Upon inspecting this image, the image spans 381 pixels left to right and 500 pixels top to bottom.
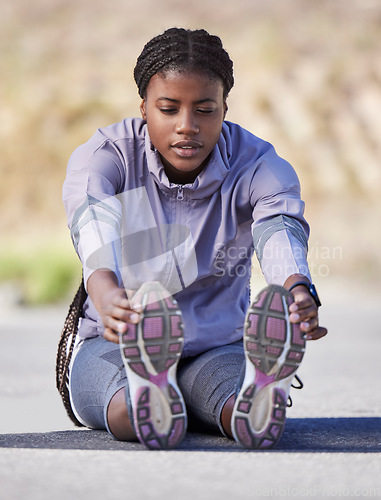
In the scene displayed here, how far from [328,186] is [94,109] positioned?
14.9 ft

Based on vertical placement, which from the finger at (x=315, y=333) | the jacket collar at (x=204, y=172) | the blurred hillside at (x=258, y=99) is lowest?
the finger at (x=315, y=333)

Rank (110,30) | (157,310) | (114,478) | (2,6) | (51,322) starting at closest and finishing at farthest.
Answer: (114,478) → (157,310) → (51,322) → (110,30) → (2,6)

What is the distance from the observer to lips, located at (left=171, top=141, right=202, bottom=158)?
6.73 feet

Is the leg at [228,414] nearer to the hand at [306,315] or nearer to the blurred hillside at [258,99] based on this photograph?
the hand at [306,315]

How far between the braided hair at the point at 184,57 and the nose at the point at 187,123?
110mm

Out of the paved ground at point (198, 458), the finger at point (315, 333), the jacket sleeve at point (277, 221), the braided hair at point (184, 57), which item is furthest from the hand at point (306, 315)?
the braided hair at point (184, 57)

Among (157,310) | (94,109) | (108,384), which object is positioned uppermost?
(94,109)

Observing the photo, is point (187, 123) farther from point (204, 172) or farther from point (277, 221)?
point (277, 221)

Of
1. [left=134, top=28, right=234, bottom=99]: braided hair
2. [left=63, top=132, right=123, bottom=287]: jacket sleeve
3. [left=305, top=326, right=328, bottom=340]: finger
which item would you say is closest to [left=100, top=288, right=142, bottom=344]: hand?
[left=63, top=132, right=123, bottom=287]: jacket sleeve

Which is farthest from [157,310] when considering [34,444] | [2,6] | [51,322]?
[2,6]

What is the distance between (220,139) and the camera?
219cm

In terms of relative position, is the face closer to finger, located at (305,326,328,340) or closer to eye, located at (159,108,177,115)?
eye, located at (159,108,177,115)

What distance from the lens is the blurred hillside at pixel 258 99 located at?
47.4 feet

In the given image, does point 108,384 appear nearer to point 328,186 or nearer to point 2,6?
point 328,186
